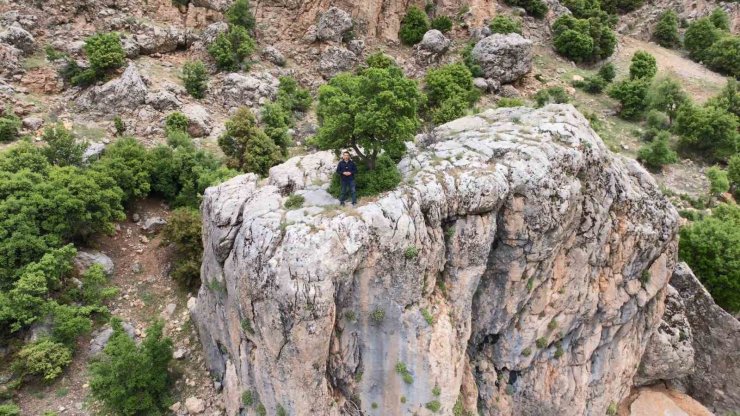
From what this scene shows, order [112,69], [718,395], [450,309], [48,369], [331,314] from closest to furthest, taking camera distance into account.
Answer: [331,314] → [450,309] → [48,369] → [718,395] → [112,69]

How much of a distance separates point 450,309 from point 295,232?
7.92 meters

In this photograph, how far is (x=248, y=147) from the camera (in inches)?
1264

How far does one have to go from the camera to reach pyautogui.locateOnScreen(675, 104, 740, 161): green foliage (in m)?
40.0

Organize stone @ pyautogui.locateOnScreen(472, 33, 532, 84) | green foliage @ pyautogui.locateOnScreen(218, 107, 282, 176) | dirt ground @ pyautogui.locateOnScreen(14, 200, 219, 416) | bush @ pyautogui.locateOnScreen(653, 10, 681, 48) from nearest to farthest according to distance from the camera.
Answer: dirt ground @ pyautogui.locateOnScreen(14, 200, 219, 416) < green foliage @ pyautogui.locateOnScreen(218, 107, 282, 176) < stone @ pyautogui.locateOnScreen(472, 33, 532, 84) < bush @ pyautogui.locateOnScreen(653, 10, 681, 48)

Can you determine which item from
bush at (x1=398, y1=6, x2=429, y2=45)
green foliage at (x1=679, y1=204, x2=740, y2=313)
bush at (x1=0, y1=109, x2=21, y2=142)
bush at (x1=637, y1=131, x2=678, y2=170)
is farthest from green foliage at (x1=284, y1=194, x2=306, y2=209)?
bush at (x1=637, y1=131, x2=678, y2=170)

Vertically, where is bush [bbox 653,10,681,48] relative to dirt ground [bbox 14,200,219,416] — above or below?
above

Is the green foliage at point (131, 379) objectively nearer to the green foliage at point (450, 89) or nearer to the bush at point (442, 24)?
the green foliage at point (450, 89)

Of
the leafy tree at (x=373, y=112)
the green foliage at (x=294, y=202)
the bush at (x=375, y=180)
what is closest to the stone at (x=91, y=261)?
the green foliage at (x=294, y=202)

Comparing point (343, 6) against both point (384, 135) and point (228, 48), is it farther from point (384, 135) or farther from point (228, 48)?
point (384, 135)

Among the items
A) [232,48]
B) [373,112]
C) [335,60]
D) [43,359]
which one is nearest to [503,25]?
[335,60]

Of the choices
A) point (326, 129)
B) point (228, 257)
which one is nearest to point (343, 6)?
point (326, 129)

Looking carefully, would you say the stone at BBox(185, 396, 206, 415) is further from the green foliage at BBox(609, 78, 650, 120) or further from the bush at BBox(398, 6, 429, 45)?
the green foliage at BBox(609, 78, 650, 120)

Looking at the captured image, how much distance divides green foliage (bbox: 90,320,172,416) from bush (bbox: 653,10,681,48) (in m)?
71.5

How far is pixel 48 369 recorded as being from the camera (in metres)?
20.8
